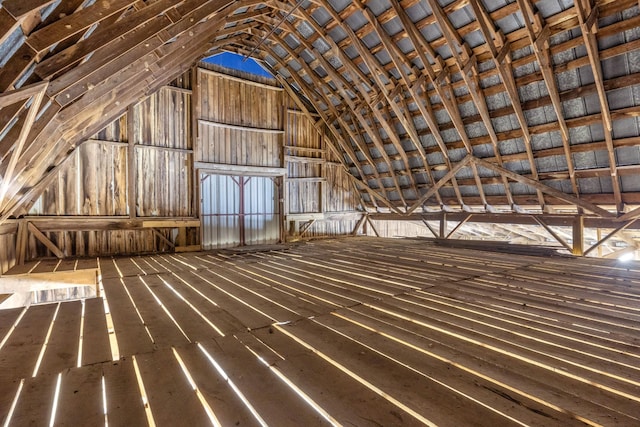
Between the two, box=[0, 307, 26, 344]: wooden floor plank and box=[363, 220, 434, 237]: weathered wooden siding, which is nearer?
box=[0, 307, 26, 344]: wooden floor plank

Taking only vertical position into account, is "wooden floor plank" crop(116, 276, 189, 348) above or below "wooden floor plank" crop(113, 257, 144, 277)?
above

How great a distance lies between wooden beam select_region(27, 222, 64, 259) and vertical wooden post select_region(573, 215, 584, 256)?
9.98 m

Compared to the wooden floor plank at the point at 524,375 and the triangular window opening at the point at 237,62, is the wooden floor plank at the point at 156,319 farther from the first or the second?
the triangular window opening at the point at 237,62

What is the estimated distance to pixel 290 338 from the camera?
230 cm

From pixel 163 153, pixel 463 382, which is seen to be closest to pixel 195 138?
pixel 163 153

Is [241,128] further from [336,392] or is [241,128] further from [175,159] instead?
[336,392]

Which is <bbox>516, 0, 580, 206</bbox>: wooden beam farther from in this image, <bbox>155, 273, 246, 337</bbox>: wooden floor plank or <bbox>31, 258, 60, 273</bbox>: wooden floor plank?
<bbox>31, 258, 60, 273</bbox>: wooden floor plank

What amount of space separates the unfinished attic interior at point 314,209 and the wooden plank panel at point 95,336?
0.02 metres

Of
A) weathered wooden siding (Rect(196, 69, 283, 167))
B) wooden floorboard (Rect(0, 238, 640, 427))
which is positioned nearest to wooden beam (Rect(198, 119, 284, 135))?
weathered wooden siding (Rect(196, 69, 283, 167))

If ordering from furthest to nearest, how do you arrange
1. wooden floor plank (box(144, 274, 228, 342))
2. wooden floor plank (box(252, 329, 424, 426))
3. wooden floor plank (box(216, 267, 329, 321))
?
wooden floor plank (box(216, 267, 329, 321)) → wooden floor plank (box(144, 274, 228, 342)) → wooden floor plank (box(252, 329, 424, 426))

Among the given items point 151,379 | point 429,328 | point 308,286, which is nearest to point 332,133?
point 308,286

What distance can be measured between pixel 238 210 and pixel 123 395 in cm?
705

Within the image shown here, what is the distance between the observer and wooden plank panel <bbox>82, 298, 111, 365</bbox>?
79.3 inches

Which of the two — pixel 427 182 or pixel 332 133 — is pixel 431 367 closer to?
pixel 427 182
